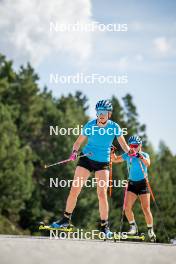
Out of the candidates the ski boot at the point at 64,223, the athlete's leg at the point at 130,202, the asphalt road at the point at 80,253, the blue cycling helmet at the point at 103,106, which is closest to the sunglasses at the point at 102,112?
the blue cycling helmet at the point at 103,106

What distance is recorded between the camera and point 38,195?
36188 millimetres

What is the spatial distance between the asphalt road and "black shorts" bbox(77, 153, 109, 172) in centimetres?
208

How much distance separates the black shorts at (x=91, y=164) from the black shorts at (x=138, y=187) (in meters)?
0.64

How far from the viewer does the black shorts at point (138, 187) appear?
10094mm

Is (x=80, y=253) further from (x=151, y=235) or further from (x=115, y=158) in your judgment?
(x=151, y=235)

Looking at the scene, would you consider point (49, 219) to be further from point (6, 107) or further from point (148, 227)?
point (148, 227)

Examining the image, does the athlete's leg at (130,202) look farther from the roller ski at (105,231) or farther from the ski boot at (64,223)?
the ski boot at (64,223)

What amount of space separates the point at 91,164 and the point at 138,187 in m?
0.96

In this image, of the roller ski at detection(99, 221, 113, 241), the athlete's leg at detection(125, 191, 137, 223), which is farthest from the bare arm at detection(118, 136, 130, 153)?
the roller ski at detection(99, 221, 113, 241)

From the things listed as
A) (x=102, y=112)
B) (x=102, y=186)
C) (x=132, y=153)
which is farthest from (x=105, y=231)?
(x=102, y=112)

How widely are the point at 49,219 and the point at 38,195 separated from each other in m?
3.50

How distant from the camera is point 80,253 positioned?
289 inches

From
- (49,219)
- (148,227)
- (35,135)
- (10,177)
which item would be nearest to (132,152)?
Result: (148,227)

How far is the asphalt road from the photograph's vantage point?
7.17 metres
